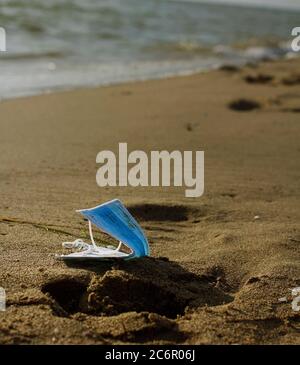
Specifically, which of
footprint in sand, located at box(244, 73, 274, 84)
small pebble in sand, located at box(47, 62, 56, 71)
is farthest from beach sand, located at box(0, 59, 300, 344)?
small pebble in sand, located at box(47, 62, 56, 71)

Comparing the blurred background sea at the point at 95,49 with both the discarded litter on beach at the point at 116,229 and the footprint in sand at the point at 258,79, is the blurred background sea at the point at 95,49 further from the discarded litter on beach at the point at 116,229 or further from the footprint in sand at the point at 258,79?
the discarded litter on beach at the point at 116,229

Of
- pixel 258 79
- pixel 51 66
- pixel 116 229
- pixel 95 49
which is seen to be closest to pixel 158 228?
pixel 116 229

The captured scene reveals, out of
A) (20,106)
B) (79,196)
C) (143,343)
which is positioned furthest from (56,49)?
(143,343)

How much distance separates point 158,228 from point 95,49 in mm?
8870

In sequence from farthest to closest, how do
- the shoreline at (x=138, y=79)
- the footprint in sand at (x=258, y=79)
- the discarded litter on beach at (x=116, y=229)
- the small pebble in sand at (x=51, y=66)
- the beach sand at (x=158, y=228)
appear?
1. the small pebble in sand at (x=51, y=66)
2. the footprint in sand at (x=258, y=79)
3. the shoreline at (x=138, y=79)
4. the discarded litter on beach at (x=116, y=229)
5. the beach sand at (x=158, y=228)

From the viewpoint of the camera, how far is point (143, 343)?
2.00 meters

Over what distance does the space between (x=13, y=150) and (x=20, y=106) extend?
1.69 metres

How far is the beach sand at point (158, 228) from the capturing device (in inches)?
82.4

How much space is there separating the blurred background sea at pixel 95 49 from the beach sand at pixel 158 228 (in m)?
2.01

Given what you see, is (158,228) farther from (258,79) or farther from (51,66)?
(51,66)

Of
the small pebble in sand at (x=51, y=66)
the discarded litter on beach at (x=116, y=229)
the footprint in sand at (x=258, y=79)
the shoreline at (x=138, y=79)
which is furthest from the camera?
the small pebble in sand at (x=51, y=66)

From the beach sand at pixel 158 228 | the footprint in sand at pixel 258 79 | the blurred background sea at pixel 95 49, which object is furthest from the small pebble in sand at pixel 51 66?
the footprint in sand at pixel 258 79

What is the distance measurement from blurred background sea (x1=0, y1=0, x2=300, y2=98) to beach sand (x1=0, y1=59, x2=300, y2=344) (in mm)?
2008
